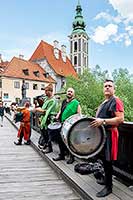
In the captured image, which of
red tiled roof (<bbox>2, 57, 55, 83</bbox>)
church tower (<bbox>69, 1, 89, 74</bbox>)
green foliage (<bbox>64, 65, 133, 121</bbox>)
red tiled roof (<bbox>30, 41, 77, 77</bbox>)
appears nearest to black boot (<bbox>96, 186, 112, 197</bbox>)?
green foliage (<bbox>64, 65, 133, 121</bbox>)

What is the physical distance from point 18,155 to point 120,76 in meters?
24.1

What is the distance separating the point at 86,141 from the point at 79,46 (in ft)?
245

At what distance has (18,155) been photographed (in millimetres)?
7473

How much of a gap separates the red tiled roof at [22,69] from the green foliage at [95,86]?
767 inches

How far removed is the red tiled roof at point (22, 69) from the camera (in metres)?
51.5

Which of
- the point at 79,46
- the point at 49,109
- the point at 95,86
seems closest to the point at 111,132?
the point at 49,109

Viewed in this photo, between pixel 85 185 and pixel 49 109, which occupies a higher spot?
pixel 49 109

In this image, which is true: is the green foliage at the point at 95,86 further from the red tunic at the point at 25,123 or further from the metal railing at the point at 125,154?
the metal railing at the point at 125,154

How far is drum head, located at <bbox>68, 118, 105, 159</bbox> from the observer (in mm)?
3602

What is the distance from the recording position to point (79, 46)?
77.2m

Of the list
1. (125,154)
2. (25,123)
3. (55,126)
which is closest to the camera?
(125,154)

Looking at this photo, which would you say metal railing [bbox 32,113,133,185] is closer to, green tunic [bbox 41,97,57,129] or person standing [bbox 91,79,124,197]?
person standing [bbox 91,79,124,197]

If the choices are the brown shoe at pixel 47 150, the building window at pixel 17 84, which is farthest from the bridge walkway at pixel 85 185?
the building window at pixel 17 84

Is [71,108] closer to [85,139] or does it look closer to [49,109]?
[49,109]
